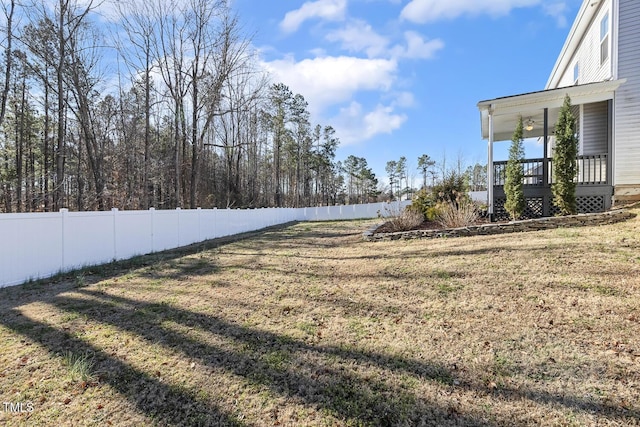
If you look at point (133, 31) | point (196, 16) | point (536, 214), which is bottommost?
point (536, 214)

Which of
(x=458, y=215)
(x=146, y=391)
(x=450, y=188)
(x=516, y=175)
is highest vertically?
(x=516, y=175)

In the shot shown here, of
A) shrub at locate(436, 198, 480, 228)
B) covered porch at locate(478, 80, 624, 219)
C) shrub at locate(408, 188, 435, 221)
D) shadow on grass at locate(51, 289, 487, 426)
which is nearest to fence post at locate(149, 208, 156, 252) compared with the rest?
shadow on grass at locate(51, 289, 487, 426)

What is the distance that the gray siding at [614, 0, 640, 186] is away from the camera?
325 inches

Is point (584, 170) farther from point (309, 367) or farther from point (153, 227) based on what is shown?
point (153, 227)

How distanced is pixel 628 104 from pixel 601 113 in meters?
0.77

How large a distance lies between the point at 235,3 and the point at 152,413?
57.1ft

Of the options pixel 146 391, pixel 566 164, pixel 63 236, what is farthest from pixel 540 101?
pixel 63 236

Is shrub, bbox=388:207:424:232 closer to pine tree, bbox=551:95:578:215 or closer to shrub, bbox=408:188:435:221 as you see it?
shrub, bbox=408:188:435:221

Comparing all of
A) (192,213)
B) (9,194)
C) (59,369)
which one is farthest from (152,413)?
(9,194)

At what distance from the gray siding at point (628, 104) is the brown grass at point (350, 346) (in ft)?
16.8

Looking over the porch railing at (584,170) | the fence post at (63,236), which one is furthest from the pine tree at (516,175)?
the fence post at (63,236)

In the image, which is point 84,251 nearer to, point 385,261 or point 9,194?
point 385,261

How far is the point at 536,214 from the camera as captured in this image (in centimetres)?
896

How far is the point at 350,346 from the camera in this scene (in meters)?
2.88
